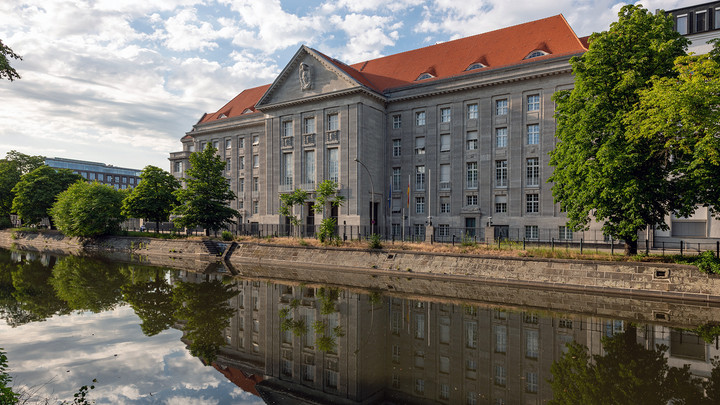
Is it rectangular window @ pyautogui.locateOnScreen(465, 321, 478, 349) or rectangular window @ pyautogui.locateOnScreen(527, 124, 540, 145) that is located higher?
rectangular window @ pyautogui.locateOnScreen(527, 124, 540, 145)

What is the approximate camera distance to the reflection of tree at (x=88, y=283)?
70.7ft

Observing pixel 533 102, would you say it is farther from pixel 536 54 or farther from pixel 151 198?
pixel 151 198

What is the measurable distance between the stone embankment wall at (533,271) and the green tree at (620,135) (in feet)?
7.71

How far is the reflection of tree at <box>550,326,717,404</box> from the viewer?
992 centimetres

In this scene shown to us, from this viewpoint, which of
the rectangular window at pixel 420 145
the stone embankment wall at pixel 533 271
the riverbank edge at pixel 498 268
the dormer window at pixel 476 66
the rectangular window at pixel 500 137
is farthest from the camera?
the rectangular window at pixel 420 145

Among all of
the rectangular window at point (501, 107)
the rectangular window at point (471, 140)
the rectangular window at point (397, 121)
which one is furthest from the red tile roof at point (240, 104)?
the rectangular window at point (501, 107)

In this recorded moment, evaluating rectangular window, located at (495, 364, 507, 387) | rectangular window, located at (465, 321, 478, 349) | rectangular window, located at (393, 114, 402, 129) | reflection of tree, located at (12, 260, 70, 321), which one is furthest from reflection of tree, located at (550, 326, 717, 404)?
rectangular window, located at (393, 114, 402, 129)

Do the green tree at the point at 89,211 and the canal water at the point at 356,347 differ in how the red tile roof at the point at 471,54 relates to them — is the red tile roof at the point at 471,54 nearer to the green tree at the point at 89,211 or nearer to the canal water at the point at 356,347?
the canal water at the point at 356,347

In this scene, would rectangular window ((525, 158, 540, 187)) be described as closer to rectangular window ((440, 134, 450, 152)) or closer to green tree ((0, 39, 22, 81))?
rectangular window ((440, 134, 450, 152))

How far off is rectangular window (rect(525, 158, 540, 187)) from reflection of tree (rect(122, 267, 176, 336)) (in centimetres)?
3257

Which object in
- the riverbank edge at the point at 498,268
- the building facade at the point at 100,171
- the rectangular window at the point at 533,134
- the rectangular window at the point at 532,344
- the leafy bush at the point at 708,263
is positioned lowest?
the rectangular window at the point at 532,344

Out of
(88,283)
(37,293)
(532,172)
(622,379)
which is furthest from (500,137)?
(37,293)

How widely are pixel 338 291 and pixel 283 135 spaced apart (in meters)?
33.3

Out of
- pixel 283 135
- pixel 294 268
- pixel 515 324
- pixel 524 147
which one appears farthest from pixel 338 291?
pixel 283 135
